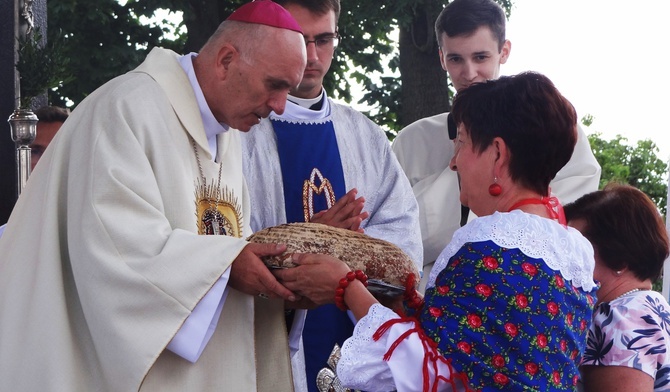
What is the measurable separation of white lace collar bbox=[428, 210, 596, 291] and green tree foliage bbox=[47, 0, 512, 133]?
7.65 m

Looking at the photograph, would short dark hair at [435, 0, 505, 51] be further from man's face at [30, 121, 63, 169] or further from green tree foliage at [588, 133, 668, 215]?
green tree foliage at [588, 133, 668, 215]

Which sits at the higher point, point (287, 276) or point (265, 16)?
point (265, 16)

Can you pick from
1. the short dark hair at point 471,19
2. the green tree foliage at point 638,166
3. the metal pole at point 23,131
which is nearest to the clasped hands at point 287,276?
the metal pole at point 23,131

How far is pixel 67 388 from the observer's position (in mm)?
3465

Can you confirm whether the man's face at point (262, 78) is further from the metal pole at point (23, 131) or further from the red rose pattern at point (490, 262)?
the metal pole at point (23, 131)

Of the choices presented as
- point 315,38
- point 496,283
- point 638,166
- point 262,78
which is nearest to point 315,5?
point 315,38

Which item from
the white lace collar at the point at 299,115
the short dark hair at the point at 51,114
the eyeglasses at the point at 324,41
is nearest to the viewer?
the eyeglasses at the point at 324,41

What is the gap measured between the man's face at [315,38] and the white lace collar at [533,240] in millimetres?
1743

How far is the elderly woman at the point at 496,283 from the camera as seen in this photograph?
3.07 m

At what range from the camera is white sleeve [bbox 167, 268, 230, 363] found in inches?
136

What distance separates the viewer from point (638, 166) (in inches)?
686

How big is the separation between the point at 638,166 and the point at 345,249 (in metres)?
14.9

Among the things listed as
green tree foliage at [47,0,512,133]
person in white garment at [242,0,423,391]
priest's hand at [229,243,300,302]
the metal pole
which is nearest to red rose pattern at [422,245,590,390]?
priest's hand at [229,243,300,302]

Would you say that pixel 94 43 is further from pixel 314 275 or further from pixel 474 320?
pixel 474 320
